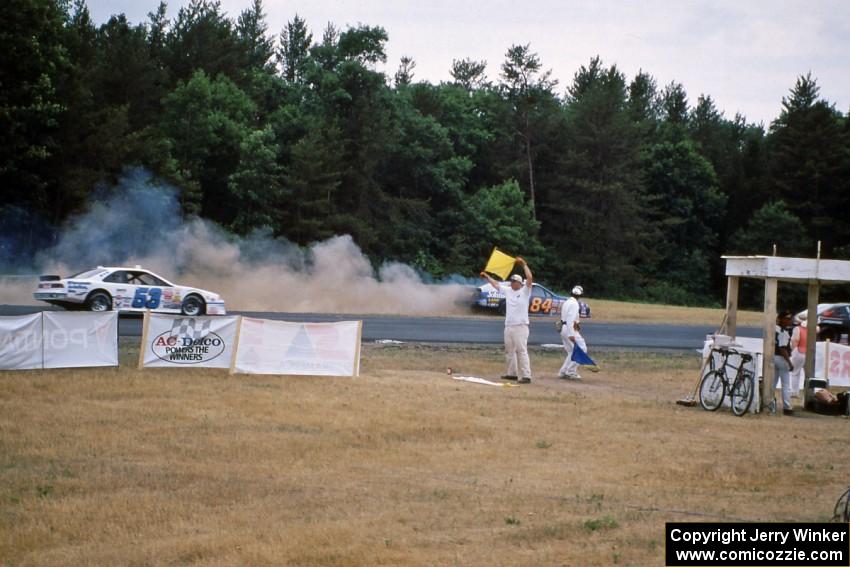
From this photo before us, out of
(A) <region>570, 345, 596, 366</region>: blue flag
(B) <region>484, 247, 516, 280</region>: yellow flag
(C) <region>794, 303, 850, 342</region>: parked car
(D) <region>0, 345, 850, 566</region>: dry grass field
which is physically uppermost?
(B) <region>484, 247, 516, 280</region>: yellow flag

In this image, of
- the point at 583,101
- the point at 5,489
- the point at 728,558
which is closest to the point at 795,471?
the point at 728,558

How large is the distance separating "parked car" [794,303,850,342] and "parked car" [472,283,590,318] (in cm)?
992

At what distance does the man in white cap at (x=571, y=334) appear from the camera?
20.0 metres

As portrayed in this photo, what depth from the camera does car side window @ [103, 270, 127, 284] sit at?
26.8m

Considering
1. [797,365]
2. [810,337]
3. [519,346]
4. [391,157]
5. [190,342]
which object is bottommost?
[190,342]

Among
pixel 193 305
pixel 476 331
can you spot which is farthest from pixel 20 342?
pixel 476 331

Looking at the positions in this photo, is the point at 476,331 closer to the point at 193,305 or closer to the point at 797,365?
the point at 193,305

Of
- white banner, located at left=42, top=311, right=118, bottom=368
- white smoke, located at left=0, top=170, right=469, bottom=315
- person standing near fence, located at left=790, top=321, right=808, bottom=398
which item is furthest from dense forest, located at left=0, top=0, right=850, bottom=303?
person standing near fence, located at left=790, top=321, right=808, bottom=398

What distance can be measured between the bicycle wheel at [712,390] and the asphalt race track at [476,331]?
10.8m

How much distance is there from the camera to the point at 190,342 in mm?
18422

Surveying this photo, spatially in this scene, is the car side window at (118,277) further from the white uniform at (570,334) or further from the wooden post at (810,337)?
the wooden post at (810,337)

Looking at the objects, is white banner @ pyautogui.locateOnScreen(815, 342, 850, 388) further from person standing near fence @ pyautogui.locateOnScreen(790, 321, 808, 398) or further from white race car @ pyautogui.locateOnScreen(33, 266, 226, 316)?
white race car @ pyautogui.locateOnScreen(33, 266, 226, 316)

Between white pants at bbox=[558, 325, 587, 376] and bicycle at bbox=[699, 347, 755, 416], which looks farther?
→ white pants at bbox=[558, 325, 587, 376]

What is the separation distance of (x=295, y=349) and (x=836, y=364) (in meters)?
11.5
